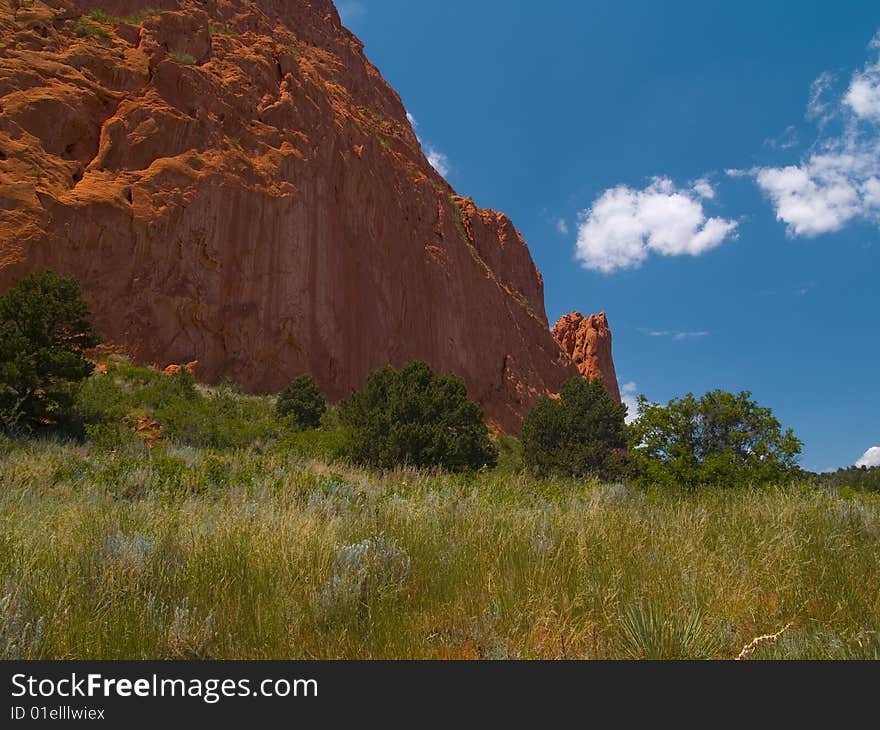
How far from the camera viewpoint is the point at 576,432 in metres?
21.6

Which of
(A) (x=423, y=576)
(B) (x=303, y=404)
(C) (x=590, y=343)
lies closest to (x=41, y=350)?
(B) (x=303, y=404)

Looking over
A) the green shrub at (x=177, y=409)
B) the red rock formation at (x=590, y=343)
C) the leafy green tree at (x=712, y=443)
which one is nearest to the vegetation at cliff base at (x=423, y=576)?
the leafy green tree at (x=712, y=443)

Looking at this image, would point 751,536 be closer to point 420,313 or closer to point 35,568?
point 35,568

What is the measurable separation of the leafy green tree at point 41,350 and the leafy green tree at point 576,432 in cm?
1467

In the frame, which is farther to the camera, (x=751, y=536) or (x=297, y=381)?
(x=297, y=381)

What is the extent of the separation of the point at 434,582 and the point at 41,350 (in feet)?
47.8

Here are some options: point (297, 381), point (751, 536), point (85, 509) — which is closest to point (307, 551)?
point (85, 509)

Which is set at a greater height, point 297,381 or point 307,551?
point 297,381

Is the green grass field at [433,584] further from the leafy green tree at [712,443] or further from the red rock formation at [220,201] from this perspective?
the red rock formation at [220,201]

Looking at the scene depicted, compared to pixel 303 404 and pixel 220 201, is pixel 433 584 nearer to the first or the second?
pixel 303 404

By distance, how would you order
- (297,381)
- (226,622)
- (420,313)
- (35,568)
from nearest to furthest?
(226,622)
(35,568)
(297,381)
(420,313)
